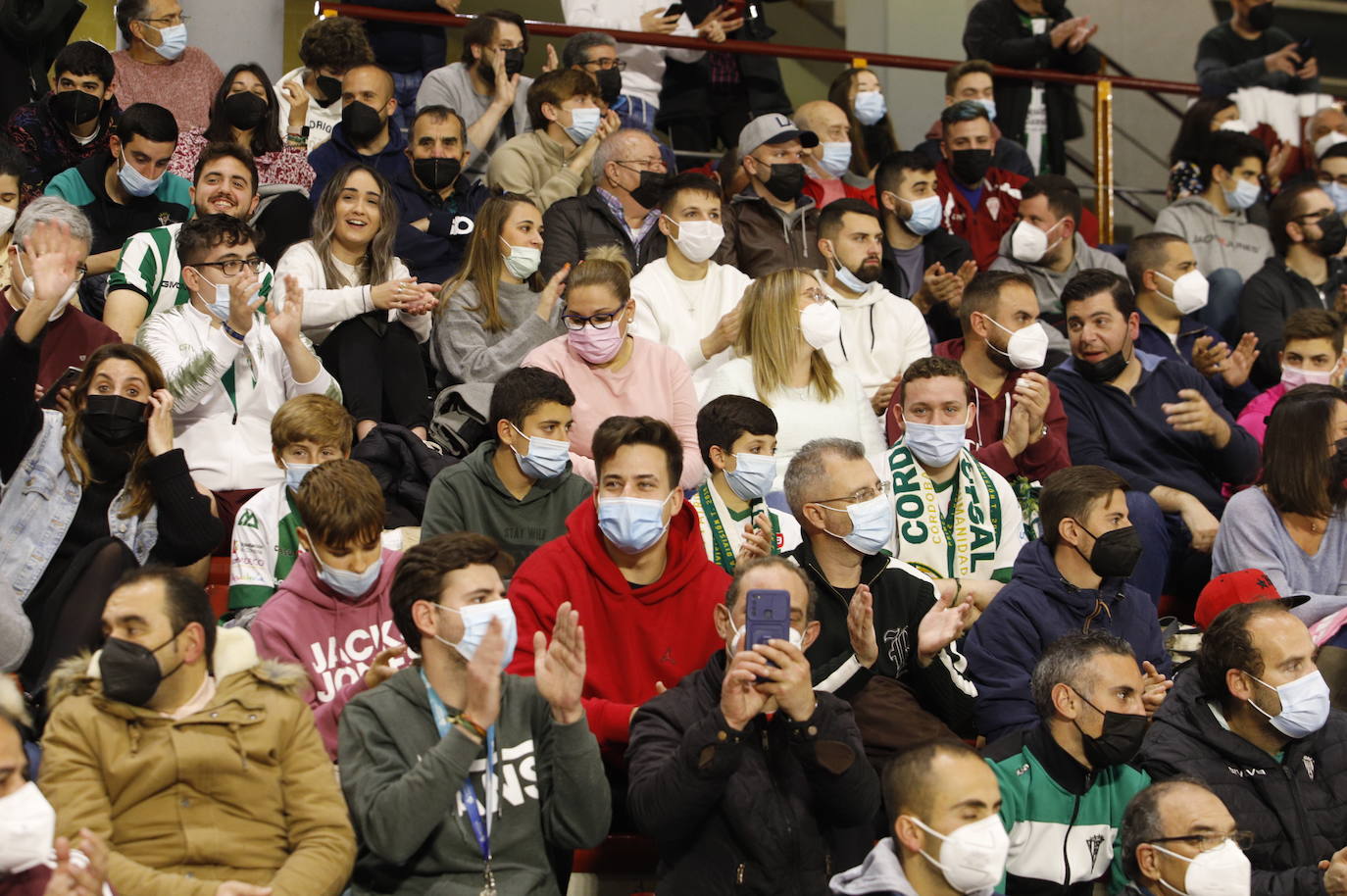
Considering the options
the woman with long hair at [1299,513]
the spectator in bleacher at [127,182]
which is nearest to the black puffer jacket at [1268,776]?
the woman with long hair at [1299,513]

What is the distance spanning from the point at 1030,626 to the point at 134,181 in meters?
4.36

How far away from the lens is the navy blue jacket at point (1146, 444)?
6887mm

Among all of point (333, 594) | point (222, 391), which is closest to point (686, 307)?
point (222, 391)

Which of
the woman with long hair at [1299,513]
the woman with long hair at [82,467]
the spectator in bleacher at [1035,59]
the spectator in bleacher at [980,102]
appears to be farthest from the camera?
the spectator in bleacher at [1035,59]

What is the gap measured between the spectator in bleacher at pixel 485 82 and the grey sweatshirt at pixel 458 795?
493 cm

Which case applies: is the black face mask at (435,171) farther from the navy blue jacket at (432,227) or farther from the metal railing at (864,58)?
the metal railing at (864,58)

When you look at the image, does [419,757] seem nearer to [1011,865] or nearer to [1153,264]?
[1011,865]

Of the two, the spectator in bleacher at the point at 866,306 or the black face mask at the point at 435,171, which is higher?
the black face mask at the point at 435,171

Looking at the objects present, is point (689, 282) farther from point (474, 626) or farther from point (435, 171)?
point (474, 626)

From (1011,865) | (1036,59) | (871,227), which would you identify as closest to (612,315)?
(871,227)

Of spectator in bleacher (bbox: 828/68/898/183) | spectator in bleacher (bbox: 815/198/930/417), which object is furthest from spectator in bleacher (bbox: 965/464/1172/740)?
spectator in bleacher (bbox: 828/68/898/183)

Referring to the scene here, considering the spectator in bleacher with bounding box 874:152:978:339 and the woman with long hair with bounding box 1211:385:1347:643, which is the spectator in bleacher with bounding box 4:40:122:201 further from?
the woman with long hair with bounding box 1211:385:1347:643

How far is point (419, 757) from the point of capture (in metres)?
3.90

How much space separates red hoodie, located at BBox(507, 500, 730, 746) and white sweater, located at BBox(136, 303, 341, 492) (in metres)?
1.59
